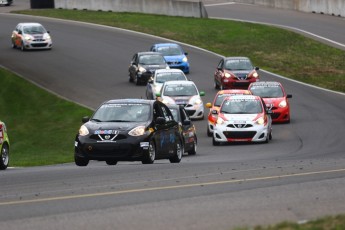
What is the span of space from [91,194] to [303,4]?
59.7 meters

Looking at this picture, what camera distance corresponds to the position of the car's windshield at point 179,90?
40.3 metres

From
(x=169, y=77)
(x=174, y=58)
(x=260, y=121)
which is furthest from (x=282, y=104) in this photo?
(x=174, y=58)

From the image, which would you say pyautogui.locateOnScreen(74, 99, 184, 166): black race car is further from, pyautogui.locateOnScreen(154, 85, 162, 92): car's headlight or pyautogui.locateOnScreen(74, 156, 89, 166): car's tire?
pyautogui.locateOnScreen(154, 85, 162, 92): car's headlight

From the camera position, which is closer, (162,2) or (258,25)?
(258,25)

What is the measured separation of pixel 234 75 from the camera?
154 ft

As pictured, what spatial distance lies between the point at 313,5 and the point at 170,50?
67.4ft

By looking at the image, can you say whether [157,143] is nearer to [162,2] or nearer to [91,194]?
[91,194]

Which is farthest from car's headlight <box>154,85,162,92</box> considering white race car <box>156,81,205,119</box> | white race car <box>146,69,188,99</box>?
white race car <box>156,81,205,119</box>

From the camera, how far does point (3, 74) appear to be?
1955 inches

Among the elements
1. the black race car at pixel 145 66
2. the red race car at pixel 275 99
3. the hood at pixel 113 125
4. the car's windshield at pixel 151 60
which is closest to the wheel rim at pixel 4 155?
the hood at pixel 113 125

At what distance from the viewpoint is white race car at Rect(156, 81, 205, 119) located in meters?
39.4

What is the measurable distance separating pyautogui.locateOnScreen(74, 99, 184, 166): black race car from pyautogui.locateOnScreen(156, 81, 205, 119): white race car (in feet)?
53.2

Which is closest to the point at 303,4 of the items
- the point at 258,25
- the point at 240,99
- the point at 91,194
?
the point at 258,25

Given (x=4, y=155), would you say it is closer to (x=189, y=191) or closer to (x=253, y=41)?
(x=189, y=191)
